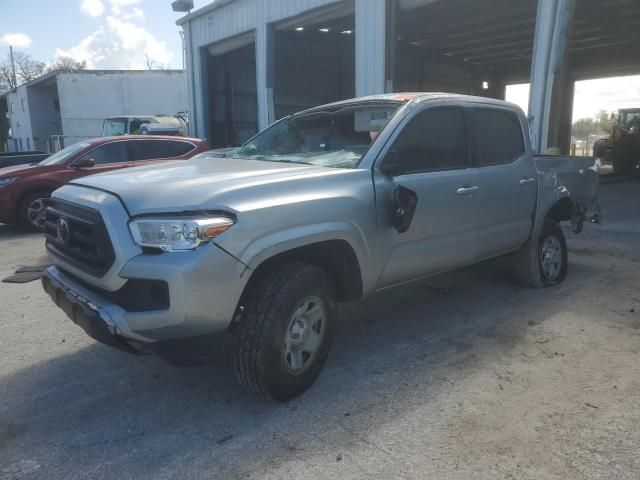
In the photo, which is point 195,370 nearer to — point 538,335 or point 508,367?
point 508,367

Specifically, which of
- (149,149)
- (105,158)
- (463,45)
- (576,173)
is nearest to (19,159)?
(105,158)

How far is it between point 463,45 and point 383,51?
10.1 m

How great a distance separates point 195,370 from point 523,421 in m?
2.09

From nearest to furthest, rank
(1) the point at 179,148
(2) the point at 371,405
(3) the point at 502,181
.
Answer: (2) the point at 371,405 < (3) the point at 502,181 < (1) the point at 179,148

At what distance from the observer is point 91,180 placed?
3105mm

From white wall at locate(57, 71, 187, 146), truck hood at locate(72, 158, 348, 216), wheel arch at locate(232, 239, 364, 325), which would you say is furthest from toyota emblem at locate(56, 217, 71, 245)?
white wall at locate(57, 71, 187, 146)

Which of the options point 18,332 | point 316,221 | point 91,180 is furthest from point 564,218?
point 18,332

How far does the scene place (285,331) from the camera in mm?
2779

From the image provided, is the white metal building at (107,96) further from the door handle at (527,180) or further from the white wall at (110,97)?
the door handle at (527,180)

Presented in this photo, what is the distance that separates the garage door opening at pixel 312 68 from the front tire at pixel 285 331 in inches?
563

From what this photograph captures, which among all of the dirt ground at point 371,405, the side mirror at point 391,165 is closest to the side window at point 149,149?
the dirt ground at point 371,405

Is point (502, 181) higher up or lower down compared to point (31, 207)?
higher up

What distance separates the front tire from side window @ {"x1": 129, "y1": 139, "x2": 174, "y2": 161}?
7.12 meters

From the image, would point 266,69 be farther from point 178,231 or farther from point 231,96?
point 178,231
